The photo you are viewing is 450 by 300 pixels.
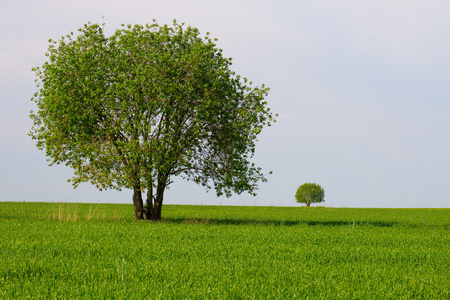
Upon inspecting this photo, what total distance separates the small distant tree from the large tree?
60.8 meters

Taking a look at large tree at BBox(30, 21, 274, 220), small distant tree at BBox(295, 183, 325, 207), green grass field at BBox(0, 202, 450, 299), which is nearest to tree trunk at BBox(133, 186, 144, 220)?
large tree at BBox(30, 21, 274, 220)

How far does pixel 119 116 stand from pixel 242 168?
8.02 metres

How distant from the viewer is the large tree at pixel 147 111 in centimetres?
2644

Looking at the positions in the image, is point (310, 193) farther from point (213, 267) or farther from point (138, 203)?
point (213, 267)

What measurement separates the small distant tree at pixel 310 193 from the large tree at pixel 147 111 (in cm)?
6080

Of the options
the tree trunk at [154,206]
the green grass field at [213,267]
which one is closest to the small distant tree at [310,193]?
the tree trunk at [154,206]

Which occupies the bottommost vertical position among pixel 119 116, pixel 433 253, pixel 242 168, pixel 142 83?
pixel 433 253

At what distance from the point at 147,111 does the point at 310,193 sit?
65.1 meters

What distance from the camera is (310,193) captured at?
289ft

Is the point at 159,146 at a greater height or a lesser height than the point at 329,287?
greater

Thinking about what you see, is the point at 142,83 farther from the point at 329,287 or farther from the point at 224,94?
the point at 329,287

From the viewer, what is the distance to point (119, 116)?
27.5 m

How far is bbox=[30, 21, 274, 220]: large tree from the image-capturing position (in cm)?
2644

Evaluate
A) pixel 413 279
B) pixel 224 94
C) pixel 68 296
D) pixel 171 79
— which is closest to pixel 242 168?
pixel 224 94
